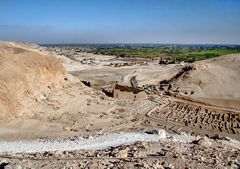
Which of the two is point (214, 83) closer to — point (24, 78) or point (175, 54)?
point (24, 78)

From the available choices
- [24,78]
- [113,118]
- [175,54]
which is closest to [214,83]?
[113,118]

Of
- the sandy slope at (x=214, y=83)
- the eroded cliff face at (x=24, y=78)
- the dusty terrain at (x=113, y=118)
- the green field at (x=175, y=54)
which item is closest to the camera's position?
the dusty terrain at (x=113, y=118)

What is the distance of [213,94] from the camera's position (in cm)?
3275

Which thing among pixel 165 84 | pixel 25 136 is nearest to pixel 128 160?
pixel 25 136

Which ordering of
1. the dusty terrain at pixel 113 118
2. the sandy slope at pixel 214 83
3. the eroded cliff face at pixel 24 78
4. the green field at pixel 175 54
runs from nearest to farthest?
the dusty terrain at pixel 113 118, the eroded cliff face at pixel 24 78, the sandy slope at pixel 214 83, the green field at pixel 175 54

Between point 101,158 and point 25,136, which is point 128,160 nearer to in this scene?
point 101,158

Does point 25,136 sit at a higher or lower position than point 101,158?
lower

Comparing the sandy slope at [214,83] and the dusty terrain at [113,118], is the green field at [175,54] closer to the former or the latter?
the sandy slope at [214,83]

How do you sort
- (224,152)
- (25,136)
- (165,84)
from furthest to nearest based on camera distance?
(165,84) < (25,136) < (224,152)

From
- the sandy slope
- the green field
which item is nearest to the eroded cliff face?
the sandy slope

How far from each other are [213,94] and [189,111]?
7.33m

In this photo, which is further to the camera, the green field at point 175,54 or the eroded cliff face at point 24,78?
the green field at point 175,54

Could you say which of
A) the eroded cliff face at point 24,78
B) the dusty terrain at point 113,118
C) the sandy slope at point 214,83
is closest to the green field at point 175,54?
the sandy slope at point 214,83

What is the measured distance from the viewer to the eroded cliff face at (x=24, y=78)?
20.6 meters
